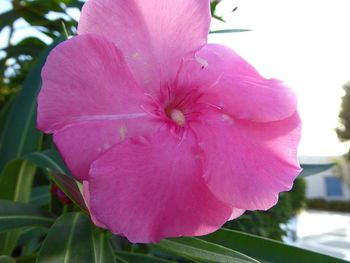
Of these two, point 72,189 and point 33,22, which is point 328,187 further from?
point 72,189

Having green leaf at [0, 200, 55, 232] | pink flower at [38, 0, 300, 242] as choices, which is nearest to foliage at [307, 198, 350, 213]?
green leaf at [0, 200, 55, 232]

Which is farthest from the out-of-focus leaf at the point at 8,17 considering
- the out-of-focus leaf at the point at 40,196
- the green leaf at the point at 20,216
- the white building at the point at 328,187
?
the white building at the point at 328,187

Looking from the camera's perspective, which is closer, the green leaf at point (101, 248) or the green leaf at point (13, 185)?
→ the green leaf at point (101, 248)

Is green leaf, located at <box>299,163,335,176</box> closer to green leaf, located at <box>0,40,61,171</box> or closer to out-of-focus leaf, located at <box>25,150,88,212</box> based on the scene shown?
out-of-focus leaf, located at <box>25,150,88,212</box>

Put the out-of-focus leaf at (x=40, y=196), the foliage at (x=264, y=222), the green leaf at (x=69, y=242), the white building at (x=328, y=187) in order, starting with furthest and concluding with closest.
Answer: the white building at (x=328, y=187) < the foliage at (x=264, y=222) < the out-of-focus leaf at (x=40, y=196) < the green leaf at (x=69, y=242)

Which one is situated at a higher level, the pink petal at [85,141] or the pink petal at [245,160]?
the pink petal at [85,141]

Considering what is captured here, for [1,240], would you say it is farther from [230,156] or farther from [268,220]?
[268,220]

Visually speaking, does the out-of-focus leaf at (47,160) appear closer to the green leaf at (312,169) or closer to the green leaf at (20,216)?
the green leaf at (20,216)
